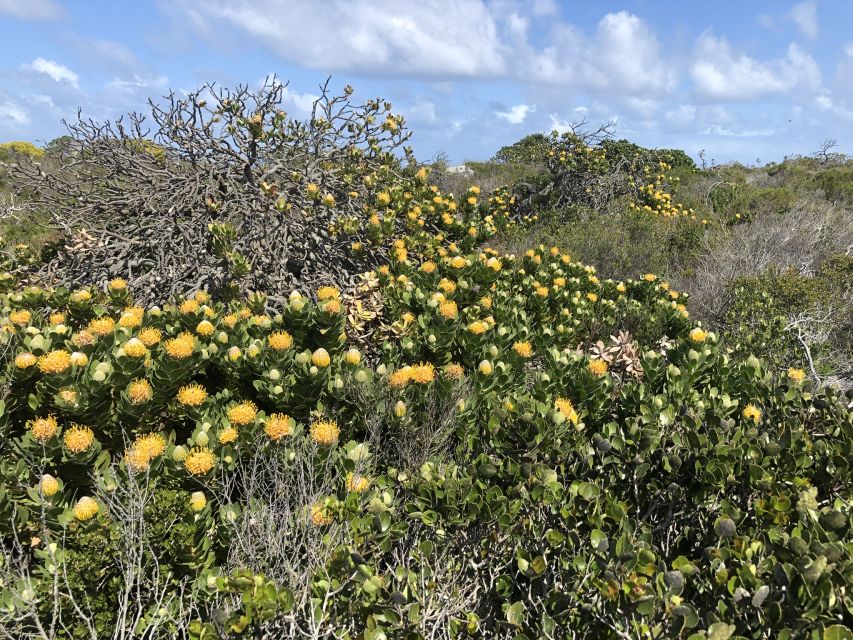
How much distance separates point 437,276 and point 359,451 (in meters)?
2.02

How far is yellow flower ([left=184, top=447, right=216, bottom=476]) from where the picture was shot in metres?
2.09

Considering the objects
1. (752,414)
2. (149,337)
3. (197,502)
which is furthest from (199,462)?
(752,414)

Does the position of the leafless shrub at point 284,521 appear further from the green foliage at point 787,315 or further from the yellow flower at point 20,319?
the green foliage at point 787,315

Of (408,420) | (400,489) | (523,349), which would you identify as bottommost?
Answer: (400,489)

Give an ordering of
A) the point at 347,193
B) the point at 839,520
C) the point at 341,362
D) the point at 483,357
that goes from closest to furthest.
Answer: the point at 839,520 < the point at 341,362 < the point at 483,357 < the point at 347,193

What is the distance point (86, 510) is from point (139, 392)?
Result: 586 mm

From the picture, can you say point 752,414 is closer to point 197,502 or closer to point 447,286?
point 447,286

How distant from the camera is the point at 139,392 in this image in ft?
7.59

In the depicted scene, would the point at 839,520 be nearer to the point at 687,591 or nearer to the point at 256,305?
the point at 687,591

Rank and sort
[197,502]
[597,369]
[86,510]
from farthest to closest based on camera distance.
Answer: [597,369] < [197,502] < [86,510]

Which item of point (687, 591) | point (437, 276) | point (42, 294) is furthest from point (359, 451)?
point (42, 294)

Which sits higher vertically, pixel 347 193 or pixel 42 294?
pixel 347 193

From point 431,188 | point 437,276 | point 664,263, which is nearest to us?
point 437,276

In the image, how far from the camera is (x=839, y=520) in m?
1.45
